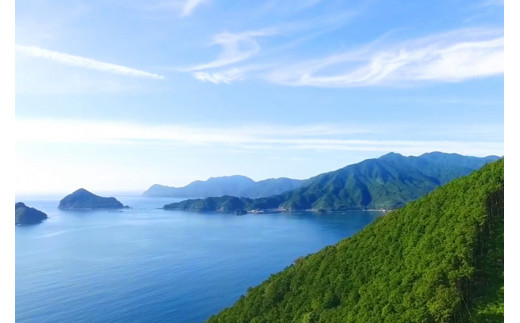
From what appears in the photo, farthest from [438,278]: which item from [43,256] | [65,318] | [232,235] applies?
[232,235]

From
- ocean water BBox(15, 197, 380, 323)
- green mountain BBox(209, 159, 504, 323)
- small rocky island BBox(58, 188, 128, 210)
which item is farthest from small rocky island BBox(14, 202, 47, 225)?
green mountain BBox(209, 159, 504, 323)

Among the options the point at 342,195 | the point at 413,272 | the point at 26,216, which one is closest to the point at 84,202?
the point at 26,216

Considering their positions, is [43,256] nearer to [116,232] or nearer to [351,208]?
[116,232]

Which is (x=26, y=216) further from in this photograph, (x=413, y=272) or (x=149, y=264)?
(x=413, y=272)

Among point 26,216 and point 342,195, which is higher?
point 342,195

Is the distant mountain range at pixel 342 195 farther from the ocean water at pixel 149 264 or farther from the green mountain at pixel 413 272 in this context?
the green mountain at pixel 413 272

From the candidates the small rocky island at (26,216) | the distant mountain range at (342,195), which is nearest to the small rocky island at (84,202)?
the distant mountain range at (342,195)
